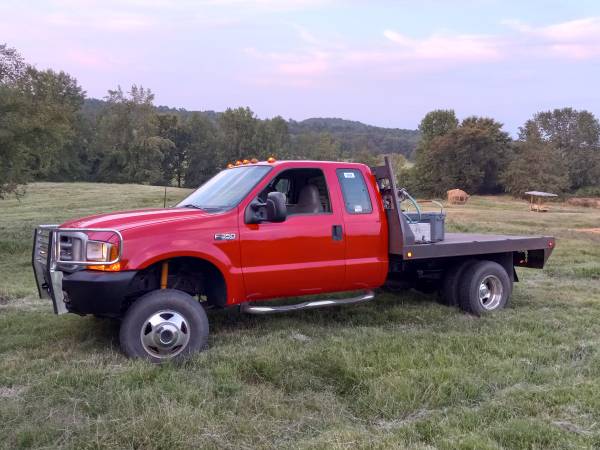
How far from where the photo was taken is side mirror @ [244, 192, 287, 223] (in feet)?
18.7

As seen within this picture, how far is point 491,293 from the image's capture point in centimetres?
774

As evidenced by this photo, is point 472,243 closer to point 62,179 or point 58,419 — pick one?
point 58,419

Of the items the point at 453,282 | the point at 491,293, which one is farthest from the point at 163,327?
the point at 491,293

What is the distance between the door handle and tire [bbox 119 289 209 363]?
1.64 meters

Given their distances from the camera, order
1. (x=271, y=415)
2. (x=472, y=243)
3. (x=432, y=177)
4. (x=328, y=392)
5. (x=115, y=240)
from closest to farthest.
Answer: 1. (x=271, y=415)
2. (x=328, y=392)
3. (x=115, y=240)
4. (x=472, y=243)
5. (x=432, y=177)

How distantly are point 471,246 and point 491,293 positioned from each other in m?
0.79

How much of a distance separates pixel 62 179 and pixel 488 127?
47.0m

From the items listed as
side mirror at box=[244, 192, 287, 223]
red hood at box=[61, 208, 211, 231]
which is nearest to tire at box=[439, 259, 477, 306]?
side mirror at box=[244, 192, 287, 223]

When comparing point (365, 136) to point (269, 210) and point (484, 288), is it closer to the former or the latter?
point (484, 288)

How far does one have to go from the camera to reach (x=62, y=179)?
64.6 metres

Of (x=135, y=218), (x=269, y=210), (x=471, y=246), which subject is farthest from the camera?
(x=471, y=246)

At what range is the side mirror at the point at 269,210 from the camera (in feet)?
18.7

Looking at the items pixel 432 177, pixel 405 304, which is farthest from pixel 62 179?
pixel 405 304

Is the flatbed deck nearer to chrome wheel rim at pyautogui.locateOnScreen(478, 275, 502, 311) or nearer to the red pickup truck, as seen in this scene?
the red pickup truck
